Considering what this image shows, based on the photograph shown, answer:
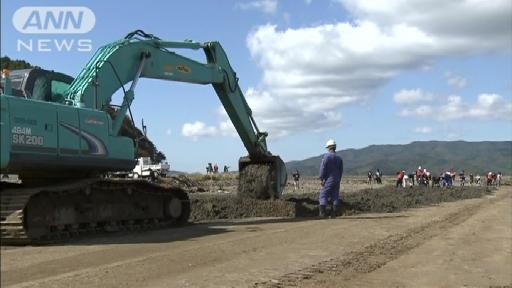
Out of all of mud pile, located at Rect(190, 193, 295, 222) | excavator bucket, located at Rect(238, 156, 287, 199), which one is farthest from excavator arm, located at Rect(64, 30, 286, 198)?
mud pile, located at Rect(190, 193, 295, 222)

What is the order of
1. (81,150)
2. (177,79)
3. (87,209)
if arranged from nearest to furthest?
(81,150)
(87,209)
(177,79)

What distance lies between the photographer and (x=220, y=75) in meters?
17.3

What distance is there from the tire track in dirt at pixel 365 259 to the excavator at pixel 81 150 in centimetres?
367

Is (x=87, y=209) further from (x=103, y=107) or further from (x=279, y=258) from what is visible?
(x=279, y=258)

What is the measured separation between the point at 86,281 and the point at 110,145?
520cm

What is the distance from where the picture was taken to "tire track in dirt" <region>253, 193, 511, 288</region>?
290 inches

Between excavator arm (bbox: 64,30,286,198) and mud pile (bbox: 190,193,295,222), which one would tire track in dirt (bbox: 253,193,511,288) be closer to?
mud pile (bbox: 190,193,295,222)

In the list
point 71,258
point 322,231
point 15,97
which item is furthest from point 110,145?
point 322,231

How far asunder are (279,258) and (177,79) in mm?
7719

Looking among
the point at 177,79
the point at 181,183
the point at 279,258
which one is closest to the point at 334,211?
the point at 177,79

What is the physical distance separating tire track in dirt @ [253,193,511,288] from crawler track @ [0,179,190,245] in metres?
3.87

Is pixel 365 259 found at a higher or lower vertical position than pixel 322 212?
lower

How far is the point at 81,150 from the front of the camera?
10859 millimetres

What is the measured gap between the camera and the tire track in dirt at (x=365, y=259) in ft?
24.1
